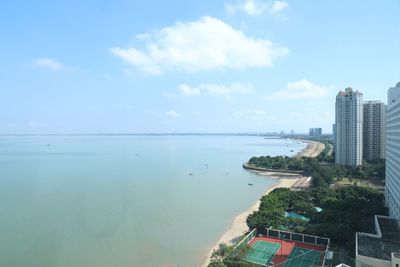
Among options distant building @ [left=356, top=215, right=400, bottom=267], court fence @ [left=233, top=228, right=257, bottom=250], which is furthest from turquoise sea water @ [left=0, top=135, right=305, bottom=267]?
distant building @ [left=356, top=215, right=400, bottom=267]

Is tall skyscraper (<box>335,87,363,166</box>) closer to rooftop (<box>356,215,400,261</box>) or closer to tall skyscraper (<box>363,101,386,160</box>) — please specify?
tall skyscraper (<box>363,101,386,160</box>)

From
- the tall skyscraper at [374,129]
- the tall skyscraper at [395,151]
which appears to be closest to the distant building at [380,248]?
the tall skyscraper at [395,151]

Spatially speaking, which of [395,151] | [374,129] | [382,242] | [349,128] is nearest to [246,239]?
[382,242]

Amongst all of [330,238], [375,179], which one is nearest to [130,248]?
[330,238]

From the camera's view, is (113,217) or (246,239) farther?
(113,217)

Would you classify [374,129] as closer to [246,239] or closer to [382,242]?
[246,239]

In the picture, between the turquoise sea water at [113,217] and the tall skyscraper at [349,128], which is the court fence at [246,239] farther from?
the tall skyscraper at [349,128]
